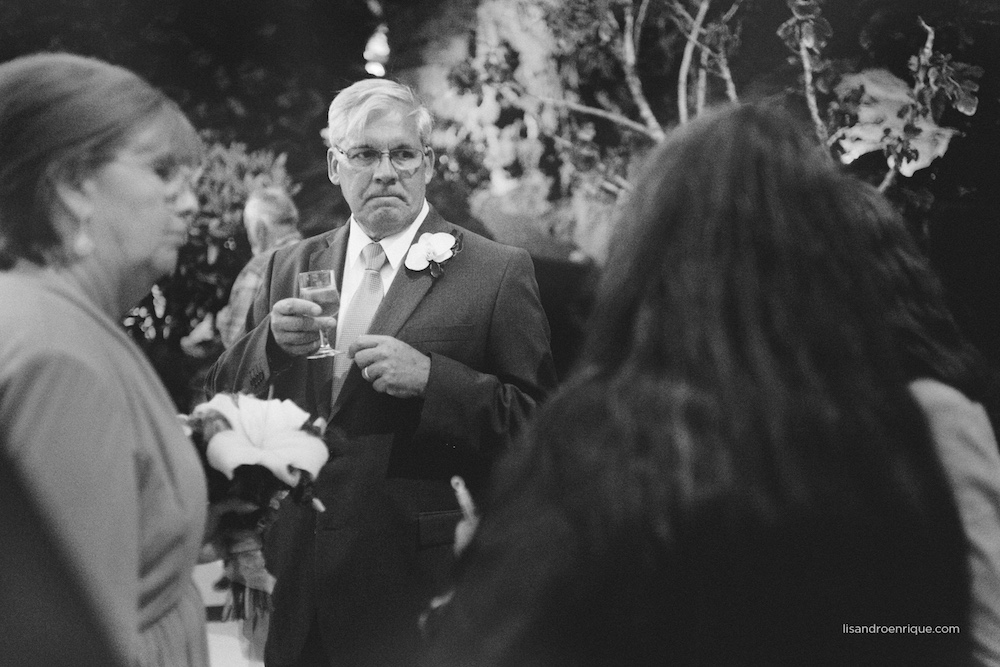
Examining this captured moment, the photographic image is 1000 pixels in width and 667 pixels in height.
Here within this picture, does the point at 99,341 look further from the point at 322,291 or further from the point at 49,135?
the point at 322,291

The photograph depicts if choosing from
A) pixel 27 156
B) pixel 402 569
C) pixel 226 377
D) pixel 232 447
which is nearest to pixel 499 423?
pixel 402 569

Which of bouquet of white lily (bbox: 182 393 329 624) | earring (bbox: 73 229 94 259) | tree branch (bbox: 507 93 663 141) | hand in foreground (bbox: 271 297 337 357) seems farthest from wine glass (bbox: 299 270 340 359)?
tree branch (bbox: 507 93 663 141)

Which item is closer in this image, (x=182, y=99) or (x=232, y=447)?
(x=232, y=447)

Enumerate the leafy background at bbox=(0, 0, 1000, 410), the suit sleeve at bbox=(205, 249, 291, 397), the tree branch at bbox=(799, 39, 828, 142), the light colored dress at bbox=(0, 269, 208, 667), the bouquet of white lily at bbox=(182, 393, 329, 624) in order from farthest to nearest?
the leafy background at bbox=(0, 0, 1000, 410) → the tree branch at bbox=(799, 39, 828, 142) → the suit sleeve at bbox=(205, 249, 291, 397) → the bouquet of white lily at bbox=(182, 393, 329, 624) → the light colored dress at bbox=(0, 269, 208, 667)

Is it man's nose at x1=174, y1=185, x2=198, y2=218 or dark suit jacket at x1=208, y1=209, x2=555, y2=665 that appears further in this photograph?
dark suit jacket at x1=208, y1=209, x2=555, y2=665

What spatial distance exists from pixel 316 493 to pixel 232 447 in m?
0.67

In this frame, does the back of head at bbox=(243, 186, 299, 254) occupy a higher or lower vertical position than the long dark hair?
lower

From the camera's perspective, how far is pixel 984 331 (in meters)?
3.42

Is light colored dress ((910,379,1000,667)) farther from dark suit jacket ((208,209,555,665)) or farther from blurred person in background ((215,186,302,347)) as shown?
blurred person in background ((215,186,302,347))

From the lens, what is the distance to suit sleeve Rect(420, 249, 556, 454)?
2.27 m

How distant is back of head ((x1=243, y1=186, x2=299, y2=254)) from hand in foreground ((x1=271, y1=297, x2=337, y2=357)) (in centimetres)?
148

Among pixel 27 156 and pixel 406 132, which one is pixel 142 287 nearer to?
pixel 27 156

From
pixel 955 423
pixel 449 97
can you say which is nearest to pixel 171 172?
pixel 955 423

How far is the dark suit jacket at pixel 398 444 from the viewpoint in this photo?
2297mm
